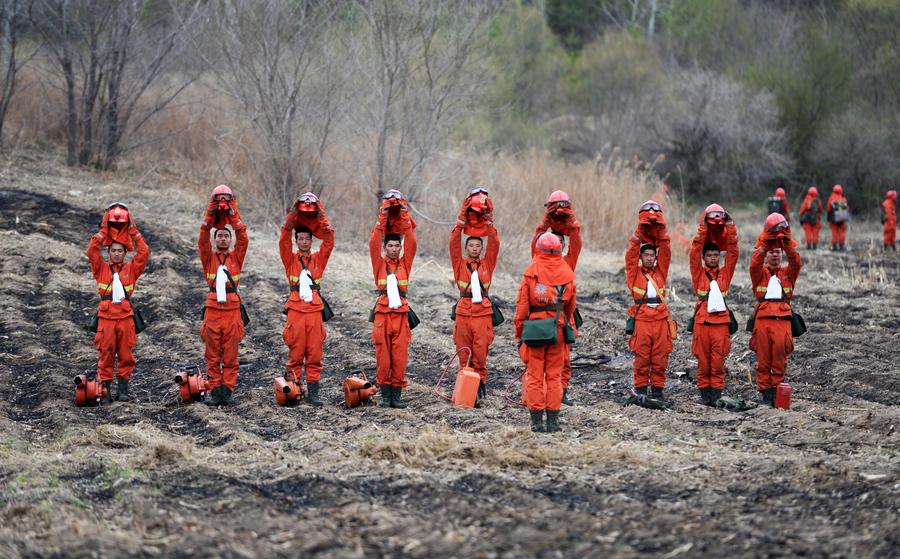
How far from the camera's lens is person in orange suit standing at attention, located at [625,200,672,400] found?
11258 mm

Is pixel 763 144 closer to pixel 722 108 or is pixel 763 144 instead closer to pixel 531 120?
pixel 722 108

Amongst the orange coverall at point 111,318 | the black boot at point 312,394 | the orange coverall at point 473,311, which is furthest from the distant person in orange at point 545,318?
the orange coverall at point 111,318

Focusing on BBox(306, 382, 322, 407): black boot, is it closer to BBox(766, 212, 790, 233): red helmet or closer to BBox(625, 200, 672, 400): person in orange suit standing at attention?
BBox(625, 200, 672, 400): person in orange suit standing at attention

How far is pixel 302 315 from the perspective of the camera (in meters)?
11.0

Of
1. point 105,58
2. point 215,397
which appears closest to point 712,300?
point 215,397

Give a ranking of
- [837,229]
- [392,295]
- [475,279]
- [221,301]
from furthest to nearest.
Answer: [837,229], [475,279], [221,301], [392,295]

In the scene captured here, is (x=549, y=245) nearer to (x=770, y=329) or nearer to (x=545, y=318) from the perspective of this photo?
(x=545, y=318)

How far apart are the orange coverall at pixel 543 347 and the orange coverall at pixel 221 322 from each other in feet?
10.6

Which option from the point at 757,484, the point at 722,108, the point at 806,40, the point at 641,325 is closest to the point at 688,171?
the point at 722,108

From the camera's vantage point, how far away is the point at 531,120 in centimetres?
4322

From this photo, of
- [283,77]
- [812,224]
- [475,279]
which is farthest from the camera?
[812,224]

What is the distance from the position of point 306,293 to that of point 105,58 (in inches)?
593

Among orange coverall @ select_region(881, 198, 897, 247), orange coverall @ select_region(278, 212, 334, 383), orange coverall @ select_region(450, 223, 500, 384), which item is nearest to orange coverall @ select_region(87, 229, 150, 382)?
orange coverall @ select_region(278, 212, 334, 383)

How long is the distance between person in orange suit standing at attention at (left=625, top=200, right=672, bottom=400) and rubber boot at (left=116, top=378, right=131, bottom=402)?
555 cm
